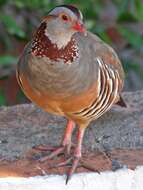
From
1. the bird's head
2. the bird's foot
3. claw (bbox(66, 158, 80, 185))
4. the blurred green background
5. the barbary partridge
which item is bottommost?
the blurred green background

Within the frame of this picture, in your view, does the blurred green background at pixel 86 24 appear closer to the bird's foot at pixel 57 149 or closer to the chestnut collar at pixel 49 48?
the bird's foot at pixel 57 149

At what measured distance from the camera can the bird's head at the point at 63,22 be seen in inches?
130

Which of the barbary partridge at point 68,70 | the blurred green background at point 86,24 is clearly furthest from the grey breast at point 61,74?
the blurred green background at point 86,24

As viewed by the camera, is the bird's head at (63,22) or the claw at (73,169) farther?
the claw at (73,169)

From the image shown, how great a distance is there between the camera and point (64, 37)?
11.0 feet

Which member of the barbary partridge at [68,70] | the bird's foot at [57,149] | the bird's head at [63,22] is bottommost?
the bird's foot at [57,149]

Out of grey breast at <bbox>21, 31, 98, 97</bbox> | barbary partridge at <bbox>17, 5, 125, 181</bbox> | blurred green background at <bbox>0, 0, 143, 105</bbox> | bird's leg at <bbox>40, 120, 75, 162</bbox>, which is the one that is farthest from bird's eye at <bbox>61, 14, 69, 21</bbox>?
blurred green background at <bbox>0, 0, 143, 105</bbox>

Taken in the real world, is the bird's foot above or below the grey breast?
below

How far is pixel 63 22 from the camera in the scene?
10.8ft

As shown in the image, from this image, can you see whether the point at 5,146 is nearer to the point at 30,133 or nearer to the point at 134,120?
the point at 30,133

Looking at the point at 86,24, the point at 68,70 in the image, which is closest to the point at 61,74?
the point at 68,70

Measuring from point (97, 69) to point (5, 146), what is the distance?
0.69 m

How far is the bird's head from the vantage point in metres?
3.30

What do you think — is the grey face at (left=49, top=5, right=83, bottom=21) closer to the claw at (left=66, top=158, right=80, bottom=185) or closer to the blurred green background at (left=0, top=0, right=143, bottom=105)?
the claw at (left=66, top=158, right=80, bottom=185)
